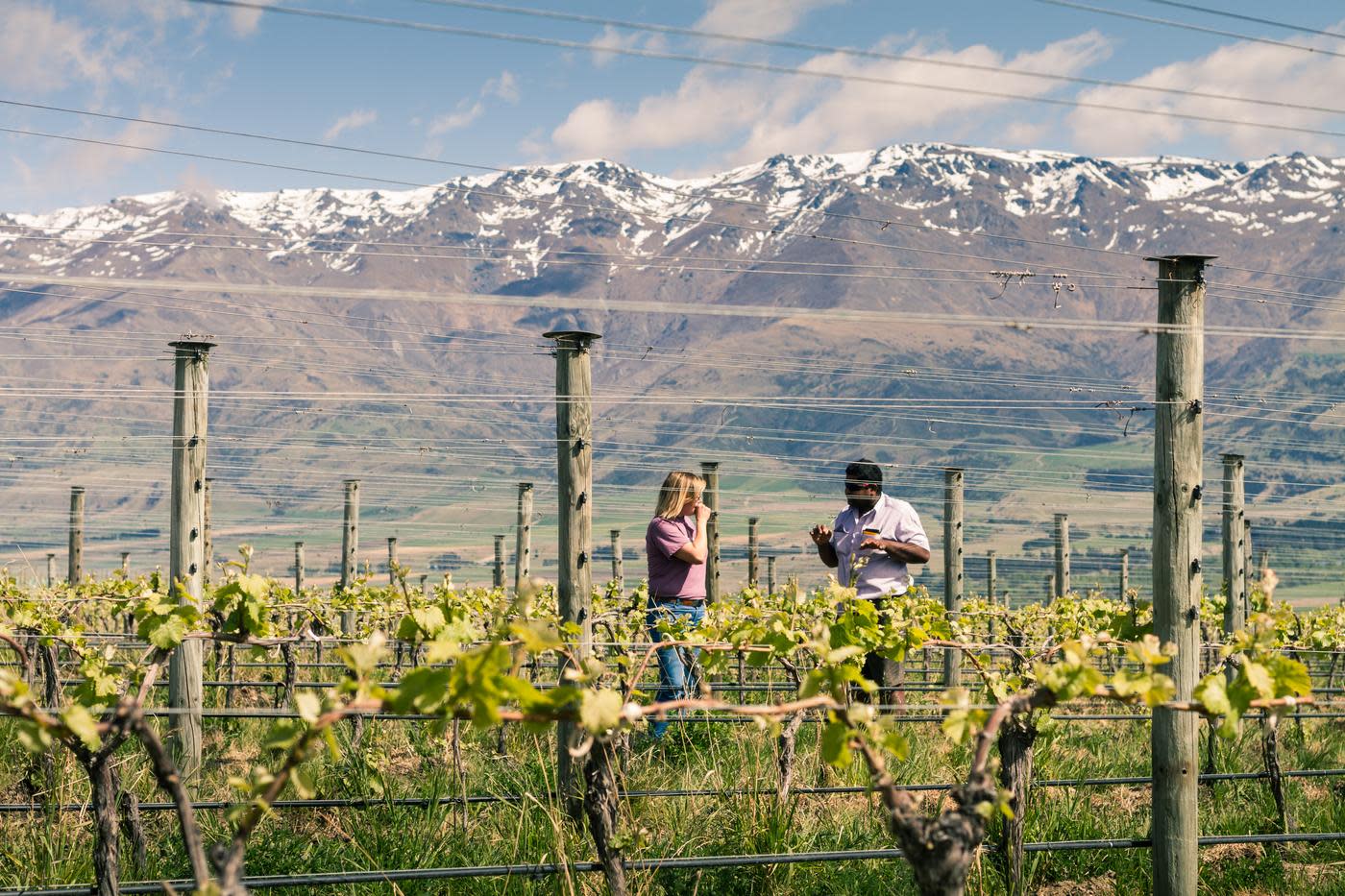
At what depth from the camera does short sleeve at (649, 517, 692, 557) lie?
6.20 meters

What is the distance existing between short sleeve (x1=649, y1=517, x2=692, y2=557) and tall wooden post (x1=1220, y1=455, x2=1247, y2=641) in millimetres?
5979

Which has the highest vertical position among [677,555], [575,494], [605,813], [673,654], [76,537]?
[575,494]

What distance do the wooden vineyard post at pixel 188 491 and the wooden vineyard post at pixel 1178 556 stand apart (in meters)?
4.59

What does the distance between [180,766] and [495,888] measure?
9.02ft

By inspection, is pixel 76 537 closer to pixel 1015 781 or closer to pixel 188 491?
pixel 188 491

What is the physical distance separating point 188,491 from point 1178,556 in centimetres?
490

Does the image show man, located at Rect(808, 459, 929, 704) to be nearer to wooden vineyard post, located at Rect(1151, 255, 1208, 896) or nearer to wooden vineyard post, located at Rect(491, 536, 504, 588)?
wooden vineyard post, located at Rect(1151, 255, 1208, 896)

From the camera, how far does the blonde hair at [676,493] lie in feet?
20.4

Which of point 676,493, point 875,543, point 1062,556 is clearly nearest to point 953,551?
point 875,543

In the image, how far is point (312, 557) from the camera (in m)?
167

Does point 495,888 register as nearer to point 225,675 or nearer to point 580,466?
point 580,466

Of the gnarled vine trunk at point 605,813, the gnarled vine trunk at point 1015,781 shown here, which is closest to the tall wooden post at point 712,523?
the gnarled vine trunk at point 1015,781

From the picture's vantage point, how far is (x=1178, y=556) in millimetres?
3982

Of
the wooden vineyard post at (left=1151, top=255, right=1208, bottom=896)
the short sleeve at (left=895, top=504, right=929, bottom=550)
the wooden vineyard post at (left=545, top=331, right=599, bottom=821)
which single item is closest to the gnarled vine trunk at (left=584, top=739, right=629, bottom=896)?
the wooden vineyard post at (left=545, top=331, right=599, bottom=821)
